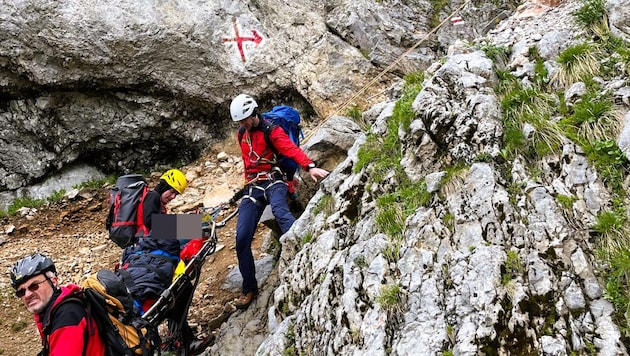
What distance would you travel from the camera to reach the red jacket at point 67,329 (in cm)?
407

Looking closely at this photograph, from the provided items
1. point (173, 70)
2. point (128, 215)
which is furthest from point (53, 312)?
point (173, 70)

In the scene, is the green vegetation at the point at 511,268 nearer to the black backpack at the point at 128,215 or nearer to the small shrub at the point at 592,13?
the small shrub at the point at 592,13

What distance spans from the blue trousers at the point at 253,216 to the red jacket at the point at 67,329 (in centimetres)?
271

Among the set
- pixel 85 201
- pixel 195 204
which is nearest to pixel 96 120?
pixel 85 201

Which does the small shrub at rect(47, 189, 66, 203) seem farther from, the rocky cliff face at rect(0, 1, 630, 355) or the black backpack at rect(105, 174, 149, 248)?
the black backpack at rect(105, 174, 149, 248)

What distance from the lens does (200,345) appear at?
7.07 meters

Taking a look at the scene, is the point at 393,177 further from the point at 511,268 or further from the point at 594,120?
the point at 594,120

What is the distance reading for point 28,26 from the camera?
11680mm

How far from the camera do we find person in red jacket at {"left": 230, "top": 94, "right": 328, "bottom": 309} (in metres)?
7.05

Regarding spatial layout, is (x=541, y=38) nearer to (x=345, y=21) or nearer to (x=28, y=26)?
(x=345, y=21)

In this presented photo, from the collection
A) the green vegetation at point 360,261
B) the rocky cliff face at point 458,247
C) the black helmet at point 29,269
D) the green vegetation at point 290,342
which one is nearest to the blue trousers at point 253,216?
the rocky cliff face at point 458,247

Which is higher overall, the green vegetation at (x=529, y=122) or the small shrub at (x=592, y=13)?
the small shrub at (x=592, y=13)

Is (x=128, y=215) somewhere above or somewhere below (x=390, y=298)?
above

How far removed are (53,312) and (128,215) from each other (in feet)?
8.67
